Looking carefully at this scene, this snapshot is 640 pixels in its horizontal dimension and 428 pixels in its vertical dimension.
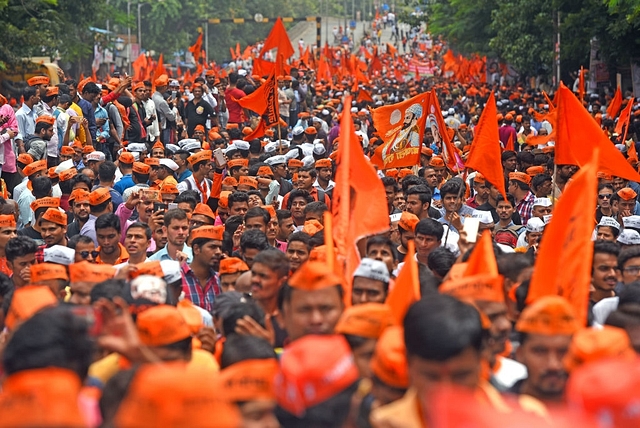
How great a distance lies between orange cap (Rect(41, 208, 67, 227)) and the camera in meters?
9.57

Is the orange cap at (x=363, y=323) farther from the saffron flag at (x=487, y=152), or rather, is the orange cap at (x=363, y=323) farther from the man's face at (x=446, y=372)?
the saffron flag at (x=487, y=152)

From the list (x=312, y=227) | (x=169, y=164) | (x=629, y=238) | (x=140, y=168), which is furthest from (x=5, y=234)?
(x=629, y=238)

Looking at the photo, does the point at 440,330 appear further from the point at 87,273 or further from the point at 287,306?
the point at 87,273

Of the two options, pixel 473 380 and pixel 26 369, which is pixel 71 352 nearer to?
pixel 26 369

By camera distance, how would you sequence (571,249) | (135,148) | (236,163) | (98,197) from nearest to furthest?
(571,249) < (98,197) < (236,163) < (135,148)

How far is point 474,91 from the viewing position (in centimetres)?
3519

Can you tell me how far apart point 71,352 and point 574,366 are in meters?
1.72

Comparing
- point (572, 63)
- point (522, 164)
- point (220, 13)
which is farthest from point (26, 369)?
point (220, 13)

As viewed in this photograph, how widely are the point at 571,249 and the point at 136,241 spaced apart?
407 cm

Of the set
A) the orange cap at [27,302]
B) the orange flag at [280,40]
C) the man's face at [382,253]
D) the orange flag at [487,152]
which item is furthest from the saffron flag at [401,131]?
the orange flag at [280,40]

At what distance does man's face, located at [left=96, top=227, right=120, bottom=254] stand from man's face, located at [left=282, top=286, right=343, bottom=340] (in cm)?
370

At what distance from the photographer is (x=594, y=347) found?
14.6 feet

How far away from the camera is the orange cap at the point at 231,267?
7.95m

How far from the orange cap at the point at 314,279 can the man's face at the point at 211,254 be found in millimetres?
2970
